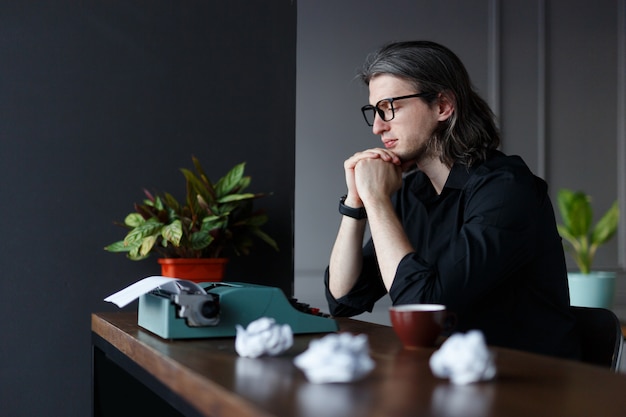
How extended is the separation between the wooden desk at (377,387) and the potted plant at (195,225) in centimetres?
131

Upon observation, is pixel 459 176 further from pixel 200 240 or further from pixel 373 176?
pixel 200 240

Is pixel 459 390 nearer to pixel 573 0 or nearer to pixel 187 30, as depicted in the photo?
pixel 187 30

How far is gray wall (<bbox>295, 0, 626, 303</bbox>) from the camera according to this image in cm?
379

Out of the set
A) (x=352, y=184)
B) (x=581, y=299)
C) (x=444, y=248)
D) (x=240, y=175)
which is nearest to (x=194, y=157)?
(x=240, y=175)

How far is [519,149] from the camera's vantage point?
13.7 feet

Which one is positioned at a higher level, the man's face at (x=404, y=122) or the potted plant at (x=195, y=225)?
the man's face at (x=404, y=122)

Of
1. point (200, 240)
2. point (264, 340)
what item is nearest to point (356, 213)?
point (200, 240)

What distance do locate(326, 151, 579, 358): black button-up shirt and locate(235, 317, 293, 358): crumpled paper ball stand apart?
0.51m

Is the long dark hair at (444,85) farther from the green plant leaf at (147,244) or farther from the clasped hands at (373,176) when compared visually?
the green plant leaf at (147,244)

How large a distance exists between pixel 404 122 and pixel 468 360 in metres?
1.20

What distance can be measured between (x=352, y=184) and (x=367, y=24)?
212cm

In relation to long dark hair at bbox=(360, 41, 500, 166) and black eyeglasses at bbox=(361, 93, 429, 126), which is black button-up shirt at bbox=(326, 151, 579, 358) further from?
black eyeglasses at bbox=(361, 93, 429, 126)

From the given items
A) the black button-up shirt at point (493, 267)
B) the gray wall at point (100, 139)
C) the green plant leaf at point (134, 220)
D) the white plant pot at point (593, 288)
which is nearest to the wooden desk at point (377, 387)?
the black button-up shirt at point (493, 267)

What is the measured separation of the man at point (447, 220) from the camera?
165 cm
